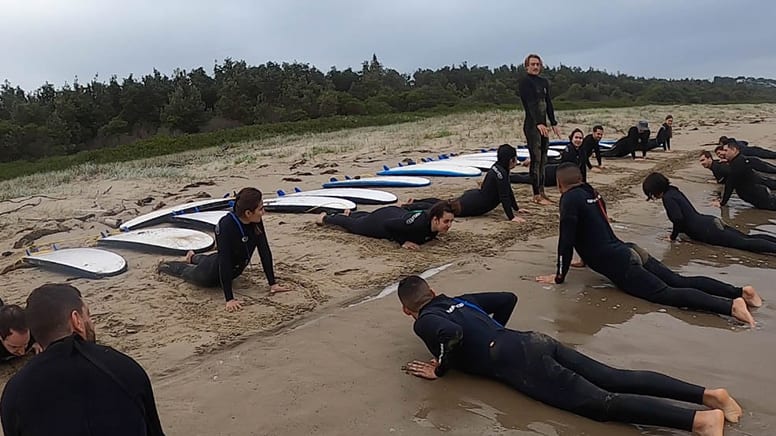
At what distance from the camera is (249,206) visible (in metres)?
4.93

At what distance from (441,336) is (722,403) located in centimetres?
143

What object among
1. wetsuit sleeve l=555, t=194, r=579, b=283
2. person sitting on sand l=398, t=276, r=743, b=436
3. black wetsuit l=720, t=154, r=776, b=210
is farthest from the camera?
black wetsuit l=720, t=154, r=776, b=210

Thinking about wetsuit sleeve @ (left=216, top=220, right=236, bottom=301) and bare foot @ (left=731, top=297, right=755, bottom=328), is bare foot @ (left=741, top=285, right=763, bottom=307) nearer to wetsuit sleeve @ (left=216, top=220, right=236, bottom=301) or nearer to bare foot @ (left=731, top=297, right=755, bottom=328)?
bare foot @ (left=731, top=297, right=755, bottom=328)

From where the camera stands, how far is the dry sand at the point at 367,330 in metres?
3.36

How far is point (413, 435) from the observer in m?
3.15

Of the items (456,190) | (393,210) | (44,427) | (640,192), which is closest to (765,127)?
(640,192)

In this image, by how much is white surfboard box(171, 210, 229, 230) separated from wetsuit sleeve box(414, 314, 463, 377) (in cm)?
429

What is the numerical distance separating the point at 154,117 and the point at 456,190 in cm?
3551

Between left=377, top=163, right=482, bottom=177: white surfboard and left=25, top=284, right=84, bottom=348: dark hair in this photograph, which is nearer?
left=25, top=284, right=84, bottom=348: dark hair

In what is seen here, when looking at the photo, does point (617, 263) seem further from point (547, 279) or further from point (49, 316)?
point (49, 316)

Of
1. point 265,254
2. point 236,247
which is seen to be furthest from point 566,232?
point 236,247

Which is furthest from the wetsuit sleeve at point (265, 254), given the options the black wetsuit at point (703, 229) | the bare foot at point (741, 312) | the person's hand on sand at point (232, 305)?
the black wetsuit at point (703, 229)

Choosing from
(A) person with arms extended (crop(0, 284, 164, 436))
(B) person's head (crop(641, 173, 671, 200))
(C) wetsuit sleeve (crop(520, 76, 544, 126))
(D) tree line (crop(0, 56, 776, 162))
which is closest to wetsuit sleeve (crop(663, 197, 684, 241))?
(B) person's head (crop(641, 173, 671, 200))

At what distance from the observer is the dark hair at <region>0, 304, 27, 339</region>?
3.76 metres
